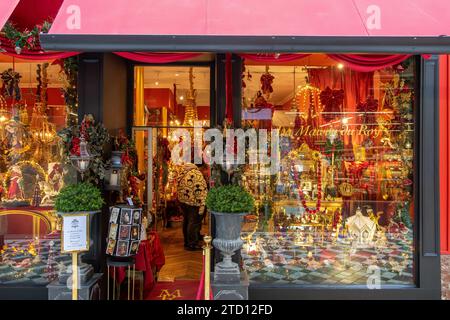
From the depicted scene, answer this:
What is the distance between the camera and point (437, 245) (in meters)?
4.20

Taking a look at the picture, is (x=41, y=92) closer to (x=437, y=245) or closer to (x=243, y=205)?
(x=243, y=205)

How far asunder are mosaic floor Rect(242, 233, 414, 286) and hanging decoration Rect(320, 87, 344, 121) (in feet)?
5.62

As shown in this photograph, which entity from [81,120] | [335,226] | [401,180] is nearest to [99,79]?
[81,120]

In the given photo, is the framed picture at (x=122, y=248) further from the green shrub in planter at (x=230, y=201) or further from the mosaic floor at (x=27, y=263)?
the green shrub in planter at (x=230, y=201)

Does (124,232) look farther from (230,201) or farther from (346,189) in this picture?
(346,189)

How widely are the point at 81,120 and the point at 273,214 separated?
107 inches

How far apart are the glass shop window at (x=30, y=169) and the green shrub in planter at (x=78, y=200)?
35.9 inches

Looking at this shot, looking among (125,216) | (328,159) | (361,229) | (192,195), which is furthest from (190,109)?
(361,229)

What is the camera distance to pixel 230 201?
3.65 meters

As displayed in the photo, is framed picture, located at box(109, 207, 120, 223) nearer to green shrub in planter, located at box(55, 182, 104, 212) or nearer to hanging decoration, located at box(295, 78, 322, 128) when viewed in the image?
green shrub in planter, located at box(55, 182, 104, 212)

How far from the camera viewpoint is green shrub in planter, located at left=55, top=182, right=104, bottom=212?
11.6 feet

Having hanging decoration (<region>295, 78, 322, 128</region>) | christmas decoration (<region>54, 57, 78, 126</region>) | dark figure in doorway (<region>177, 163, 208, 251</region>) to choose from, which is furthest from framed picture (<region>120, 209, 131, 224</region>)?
hanging decoration (<region>295, 78, 322, 128</region>)

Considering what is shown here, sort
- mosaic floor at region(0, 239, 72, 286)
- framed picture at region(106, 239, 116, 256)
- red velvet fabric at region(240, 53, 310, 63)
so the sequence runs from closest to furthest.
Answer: framed picture at region(106, 239, 116, 256) → red velvet fabric at region(240, 53, 310, 63) → mosaic floor at region(0, 239, 72, 286)

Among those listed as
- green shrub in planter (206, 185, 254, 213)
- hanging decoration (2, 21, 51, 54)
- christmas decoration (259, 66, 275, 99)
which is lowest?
green shrub in planter (206, 185, 254, 213)
